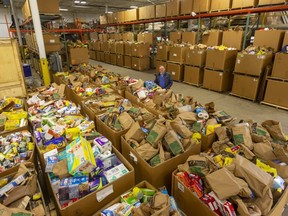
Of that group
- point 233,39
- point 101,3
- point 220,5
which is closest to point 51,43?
point 220,5

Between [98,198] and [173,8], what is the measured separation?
24.8 ft

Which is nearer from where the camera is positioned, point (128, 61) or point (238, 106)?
point (238, 106)

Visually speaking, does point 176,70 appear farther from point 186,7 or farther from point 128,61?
point 128,61

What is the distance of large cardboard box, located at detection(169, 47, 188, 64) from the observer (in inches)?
255

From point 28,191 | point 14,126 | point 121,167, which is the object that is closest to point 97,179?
point 121,167

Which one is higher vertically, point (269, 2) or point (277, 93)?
point (269, 2)

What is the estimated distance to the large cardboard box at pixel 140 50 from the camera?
8.49 m

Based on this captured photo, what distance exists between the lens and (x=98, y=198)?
1.40 m

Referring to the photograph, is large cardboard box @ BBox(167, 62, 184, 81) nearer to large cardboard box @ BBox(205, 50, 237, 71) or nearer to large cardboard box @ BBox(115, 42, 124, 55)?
large cardboard box @ BBox(205, 50, 237, 71)

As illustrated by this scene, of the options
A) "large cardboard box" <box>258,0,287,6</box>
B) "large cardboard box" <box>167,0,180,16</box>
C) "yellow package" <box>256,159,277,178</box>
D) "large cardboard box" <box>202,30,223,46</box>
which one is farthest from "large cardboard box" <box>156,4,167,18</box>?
"yellow package" <box>256,159,277,178</box>

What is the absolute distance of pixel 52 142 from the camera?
1.95 m

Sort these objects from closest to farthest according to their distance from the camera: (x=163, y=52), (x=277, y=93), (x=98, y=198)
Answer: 1. (x=98, y=198)
2. (x=277, y=93)
3. (x=163, y=52)

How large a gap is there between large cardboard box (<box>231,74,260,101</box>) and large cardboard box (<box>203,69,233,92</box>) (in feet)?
1.27

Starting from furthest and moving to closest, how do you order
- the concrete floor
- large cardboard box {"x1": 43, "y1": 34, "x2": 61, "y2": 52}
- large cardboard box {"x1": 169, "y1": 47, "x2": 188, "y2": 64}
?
large cardboard box {"x1": 169, "y1": 47, "x2": 188, "y2": 64}
large cardboard box {"x1": 43, "y1": 34, "x2": 61, "y2": 52}
the concrete floor
